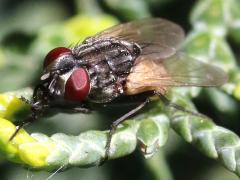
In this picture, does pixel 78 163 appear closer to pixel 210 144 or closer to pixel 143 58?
pixel 210 144

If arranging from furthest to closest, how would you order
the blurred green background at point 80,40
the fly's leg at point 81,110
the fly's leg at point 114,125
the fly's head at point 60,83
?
1. the blurred green background at point 80,40
2. the fly's leg at point 81,110
3. the fly's head at point 60,83
4. the fly's leg at point 114,125

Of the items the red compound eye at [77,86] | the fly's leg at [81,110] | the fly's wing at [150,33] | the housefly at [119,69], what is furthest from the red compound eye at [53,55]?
the fly's wing at [150,33]

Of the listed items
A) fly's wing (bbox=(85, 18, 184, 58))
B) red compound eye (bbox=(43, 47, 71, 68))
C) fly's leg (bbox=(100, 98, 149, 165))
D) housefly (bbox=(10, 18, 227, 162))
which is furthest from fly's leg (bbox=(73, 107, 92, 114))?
fly's wing (bbox=(85, 18, 184, 58))

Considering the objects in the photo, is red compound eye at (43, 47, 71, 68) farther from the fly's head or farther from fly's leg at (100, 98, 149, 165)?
fly's leg at (100, 98, 149, 165)

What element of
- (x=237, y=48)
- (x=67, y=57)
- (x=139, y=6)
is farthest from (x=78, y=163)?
(x=237, y=48)

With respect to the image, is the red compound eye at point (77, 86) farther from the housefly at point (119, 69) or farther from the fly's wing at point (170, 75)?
the fly's wing at point (170, 75)

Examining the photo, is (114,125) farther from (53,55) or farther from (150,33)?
(150,33)
